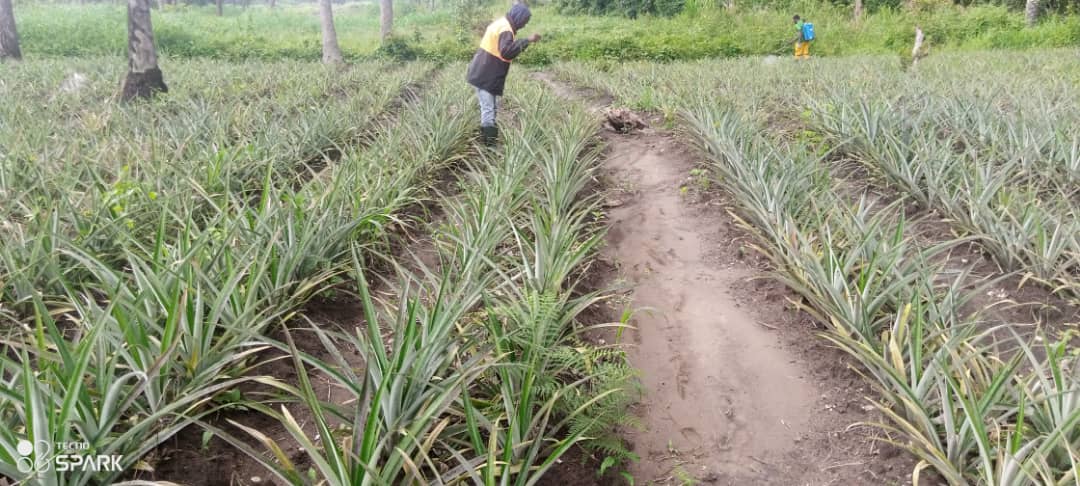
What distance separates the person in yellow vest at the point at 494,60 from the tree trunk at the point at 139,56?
4.35 metres

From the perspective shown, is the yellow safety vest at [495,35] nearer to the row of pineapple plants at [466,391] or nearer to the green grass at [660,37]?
the row of pineapple plants at [466,391]

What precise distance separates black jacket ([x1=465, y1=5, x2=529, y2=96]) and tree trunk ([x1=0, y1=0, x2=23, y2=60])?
13.6 metres

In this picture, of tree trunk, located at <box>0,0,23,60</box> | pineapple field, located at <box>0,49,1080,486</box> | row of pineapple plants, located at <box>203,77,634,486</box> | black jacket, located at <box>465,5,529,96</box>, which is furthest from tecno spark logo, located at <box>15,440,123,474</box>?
tree trunk, located at <box>0,0,23,60</box>

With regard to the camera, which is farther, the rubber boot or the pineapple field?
the rubber boot

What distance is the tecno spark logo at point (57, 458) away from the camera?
130cm

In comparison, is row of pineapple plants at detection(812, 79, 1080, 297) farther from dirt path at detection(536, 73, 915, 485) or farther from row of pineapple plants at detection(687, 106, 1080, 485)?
dirt path at detection(536, 73, 915, 485)

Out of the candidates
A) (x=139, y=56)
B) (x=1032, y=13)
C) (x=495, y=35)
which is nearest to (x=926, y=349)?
(x=495, y=35)

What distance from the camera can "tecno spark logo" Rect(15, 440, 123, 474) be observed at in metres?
1.30

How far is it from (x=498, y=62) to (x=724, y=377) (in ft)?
13.3

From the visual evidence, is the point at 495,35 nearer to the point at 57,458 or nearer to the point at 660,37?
the point at 57,458

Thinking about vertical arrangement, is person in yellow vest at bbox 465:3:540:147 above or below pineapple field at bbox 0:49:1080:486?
above

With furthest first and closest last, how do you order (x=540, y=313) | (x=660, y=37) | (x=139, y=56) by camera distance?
1. (x=660, y=37)
2. (x=139, y=56)
3. (x=540, y=313)

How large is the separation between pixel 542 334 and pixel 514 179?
1.67 metres

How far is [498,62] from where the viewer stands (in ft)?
18.5
